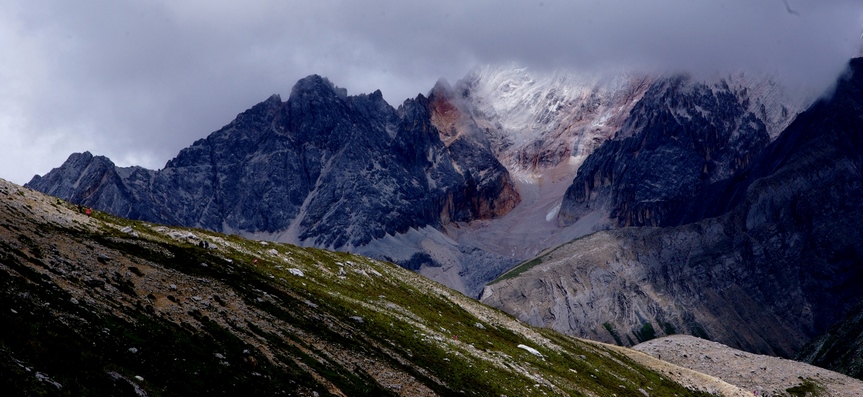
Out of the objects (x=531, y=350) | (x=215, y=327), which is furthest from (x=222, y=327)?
(x=531, y=350)

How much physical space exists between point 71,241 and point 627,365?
91.7m

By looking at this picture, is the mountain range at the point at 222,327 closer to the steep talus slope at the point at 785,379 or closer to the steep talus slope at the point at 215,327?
the steep talus slope at the point at 215,327

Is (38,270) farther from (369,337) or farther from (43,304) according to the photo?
(369,337)

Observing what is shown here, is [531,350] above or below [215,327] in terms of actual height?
below

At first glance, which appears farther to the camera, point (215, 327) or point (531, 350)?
point (531, 350)

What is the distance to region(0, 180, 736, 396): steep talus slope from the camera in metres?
38.2

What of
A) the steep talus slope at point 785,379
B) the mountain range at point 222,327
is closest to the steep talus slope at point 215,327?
the mountain range at point 222,327

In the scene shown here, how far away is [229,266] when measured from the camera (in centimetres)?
7675

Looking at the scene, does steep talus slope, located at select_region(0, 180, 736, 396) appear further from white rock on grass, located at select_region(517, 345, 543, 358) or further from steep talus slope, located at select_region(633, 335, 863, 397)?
steep talus slope, located at select_region(633, 335, 863, 397)

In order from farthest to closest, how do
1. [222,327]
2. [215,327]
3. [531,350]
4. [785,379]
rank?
[785,379], [531,350], [222,327], [215,327]

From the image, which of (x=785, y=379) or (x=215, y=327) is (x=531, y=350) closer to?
(x=215, y=327)

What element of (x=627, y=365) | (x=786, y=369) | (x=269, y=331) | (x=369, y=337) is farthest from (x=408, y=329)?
(x=786, y=369)

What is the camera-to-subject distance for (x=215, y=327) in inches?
2042

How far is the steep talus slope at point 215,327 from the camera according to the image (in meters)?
38.2
